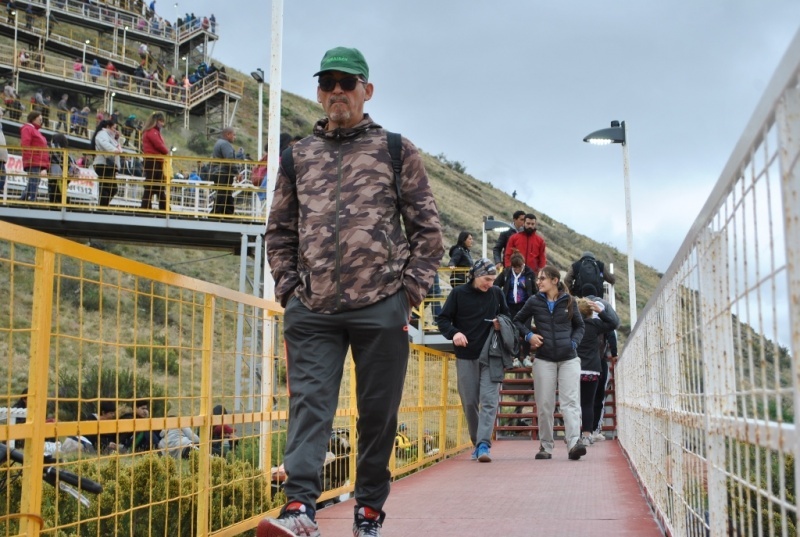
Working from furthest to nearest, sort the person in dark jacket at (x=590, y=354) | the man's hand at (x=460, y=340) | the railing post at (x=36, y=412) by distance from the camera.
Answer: the person in dark jacket at (x=590, y=354) < the man's hand at (x=460, y=340) < the railing post at (x=36, y=412)

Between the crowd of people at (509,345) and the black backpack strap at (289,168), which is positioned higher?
the black backpack strap at (289,168)

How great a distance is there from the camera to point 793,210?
1.98 m

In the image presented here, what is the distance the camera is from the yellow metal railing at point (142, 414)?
129 inches

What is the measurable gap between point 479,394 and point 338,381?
20.8ft

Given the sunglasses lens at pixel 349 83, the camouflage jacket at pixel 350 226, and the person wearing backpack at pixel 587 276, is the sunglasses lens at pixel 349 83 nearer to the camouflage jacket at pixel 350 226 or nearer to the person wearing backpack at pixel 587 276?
the camouflage jacket at pixel 350 226

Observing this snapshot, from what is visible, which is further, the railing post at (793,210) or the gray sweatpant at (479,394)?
the gray sweatpant at (479,394)

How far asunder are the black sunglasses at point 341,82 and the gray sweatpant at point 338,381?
101 cm

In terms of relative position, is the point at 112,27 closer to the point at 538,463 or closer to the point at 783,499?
the point at 538,463

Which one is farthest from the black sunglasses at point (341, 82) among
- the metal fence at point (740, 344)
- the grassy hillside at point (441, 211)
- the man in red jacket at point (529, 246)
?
the grassy hillside at point (441, 211)

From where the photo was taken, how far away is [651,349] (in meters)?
6.60

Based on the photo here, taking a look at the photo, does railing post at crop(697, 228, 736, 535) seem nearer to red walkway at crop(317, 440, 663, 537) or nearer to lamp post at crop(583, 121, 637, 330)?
red walkway at crop(317, 440, 663, 537)

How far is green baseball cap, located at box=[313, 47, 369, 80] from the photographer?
15.1 ft

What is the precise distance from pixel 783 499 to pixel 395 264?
254 cm

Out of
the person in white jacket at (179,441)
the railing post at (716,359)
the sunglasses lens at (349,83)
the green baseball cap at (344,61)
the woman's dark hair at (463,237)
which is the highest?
the woman's dark hair at (463,237)
